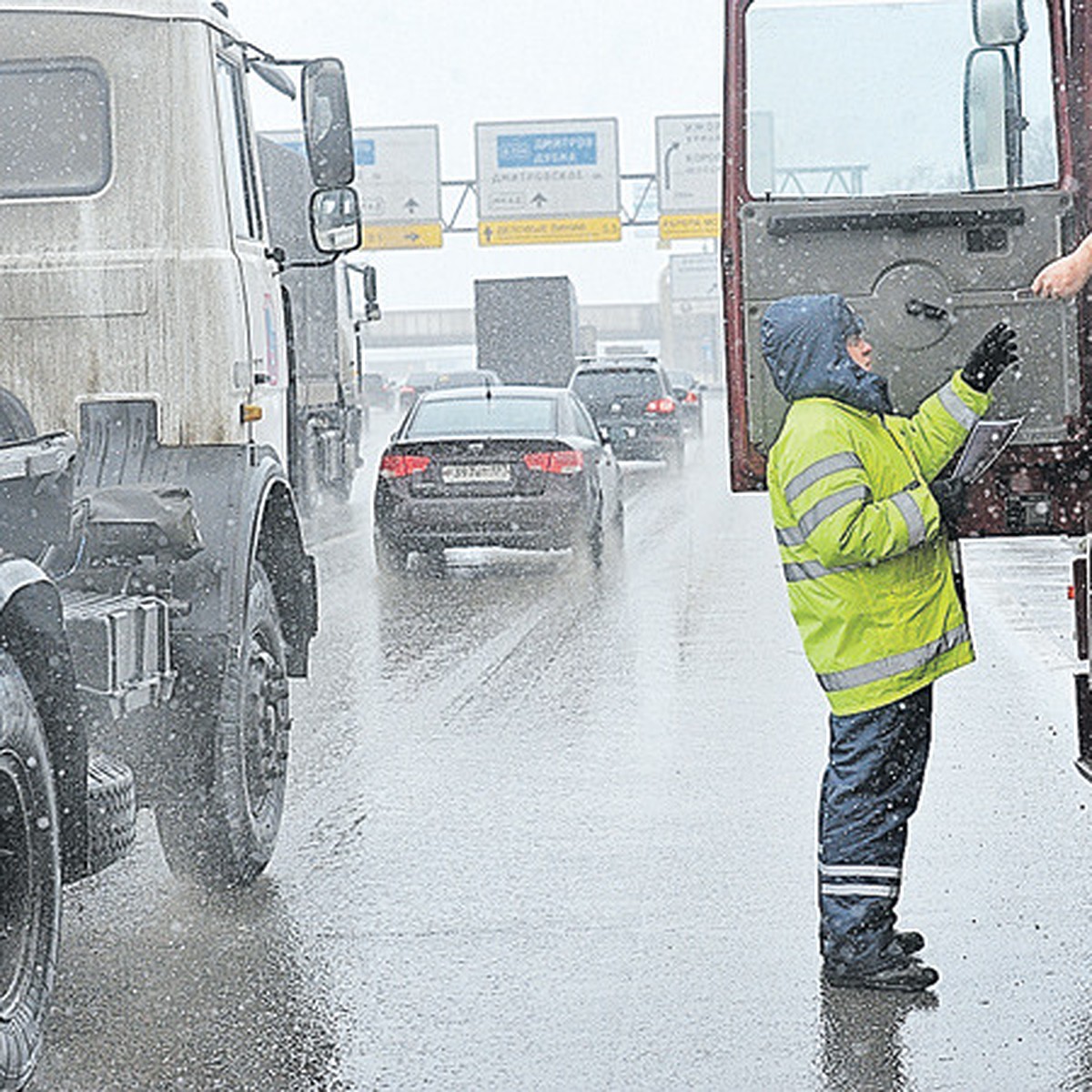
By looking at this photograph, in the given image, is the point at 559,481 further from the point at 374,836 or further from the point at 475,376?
the point at 475,376

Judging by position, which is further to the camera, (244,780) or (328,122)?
(328,122)

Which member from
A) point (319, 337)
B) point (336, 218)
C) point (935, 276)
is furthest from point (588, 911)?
point (319, 337)

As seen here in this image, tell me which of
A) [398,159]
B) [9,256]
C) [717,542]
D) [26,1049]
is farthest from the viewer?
[398,159]

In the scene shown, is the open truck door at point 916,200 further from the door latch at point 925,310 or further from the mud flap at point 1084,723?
the mud flap at point 1084,723

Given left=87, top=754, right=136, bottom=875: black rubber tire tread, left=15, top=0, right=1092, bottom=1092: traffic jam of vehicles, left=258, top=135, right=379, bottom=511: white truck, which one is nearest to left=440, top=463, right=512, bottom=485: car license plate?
left=258, top=135, right=379, bottom=511: white truck

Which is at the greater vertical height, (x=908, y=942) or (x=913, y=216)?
(x=913, y=216)

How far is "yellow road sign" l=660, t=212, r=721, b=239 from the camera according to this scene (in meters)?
55.6

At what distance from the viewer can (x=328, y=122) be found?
24.2ft

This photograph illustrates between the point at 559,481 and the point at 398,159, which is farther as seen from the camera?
the point at 398,159

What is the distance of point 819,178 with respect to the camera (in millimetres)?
7473

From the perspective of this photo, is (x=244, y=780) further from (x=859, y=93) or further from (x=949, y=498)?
(x=859, y=93)

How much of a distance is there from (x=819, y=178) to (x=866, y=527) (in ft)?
7.44

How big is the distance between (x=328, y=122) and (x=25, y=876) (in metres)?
3.27

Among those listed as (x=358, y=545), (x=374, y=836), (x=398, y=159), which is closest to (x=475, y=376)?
(x=398, y=159)
